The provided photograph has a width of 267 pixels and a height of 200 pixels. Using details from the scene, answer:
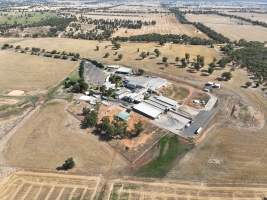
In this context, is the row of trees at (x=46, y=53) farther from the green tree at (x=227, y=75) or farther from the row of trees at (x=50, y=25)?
the green tree at (x=227, y=75)

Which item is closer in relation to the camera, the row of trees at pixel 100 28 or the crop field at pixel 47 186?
the crop field at pixel 47 186

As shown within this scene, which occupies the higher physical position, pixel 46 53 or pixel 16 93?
pixel 46 53

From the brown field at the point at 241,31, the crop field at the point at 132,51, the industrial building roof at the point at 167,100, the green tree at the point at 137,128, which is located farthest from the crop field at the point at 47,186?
the brown field at the point at 241,31

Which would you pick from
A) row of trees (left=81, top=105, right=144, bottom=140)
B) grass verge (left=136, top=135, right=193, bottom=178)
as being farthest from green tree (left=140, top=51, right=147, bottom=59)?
grass verge (left=136, top=135, right=193, bottom=178)

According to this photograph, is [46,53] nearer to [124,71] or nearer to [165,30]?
[124,71]

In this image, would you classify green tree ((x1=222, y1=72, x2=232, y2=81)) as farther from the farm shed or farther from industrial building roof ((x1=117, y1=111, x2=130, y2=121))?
industrial building roof ((x1=117, y1=111, x2=130, y2=121))

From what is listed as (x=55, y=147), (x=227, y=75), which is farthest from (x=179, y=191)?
(x=227, y=75)
